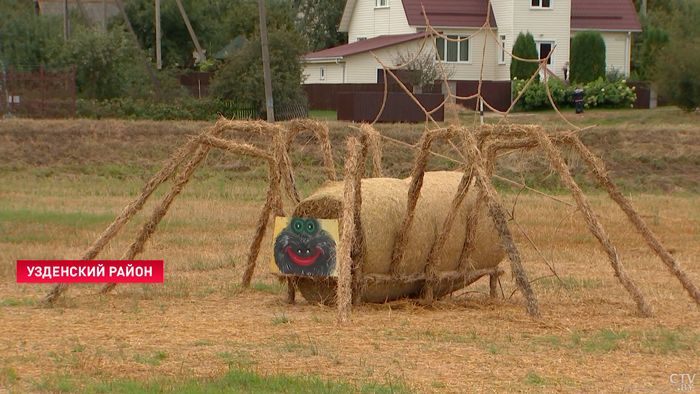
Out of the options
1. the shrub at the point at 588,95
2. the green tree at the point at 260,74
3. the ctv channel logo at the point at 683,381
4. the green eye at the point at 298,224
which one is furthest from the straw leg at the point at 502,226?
the shrub at the point at 588,95

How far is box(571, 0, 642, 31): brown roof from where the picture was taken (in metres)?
57.8

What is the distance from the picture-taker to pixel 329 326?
1036 centimetres

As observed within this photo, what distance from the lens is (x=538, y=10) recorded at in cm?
5512

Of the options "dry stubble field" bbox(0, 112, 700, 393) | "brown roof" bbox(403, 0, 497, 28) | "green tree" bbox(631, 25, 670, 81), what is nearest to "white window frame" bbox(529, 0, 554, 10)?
"brown roof" bbox(403, 0, 497, 28)

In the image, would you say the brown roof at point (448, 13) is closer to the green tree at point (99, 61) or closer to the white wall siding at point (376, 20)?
the white wall siding at point (376, 20)

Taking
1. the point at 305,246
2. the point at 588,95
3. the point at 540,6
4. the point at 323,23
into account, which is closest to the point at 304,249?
the point at 305,246

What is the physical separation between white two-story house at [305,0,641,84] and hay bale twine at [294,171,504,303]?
40.0 m

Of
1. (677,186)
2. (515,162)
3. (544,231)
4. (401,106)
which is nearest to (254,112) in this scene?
(401,106)

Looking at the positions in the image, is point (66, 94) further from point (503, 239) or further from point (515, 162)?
point (503, 239)

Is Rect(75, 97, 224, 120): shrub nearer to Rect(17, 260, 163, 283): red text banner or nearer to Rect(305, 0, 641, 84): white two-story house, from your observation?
Rect(305, 0, 641, 84): white two-story house

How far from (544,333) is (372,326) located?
178 centimetres

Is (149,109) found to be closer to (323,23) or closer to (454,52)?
(454,52)

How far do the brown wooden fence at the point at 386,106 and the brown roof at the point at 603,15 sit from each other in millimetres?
20918

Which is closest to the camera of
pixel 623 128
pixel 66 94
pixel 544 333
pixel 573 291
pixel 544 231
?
pixel 544 333
